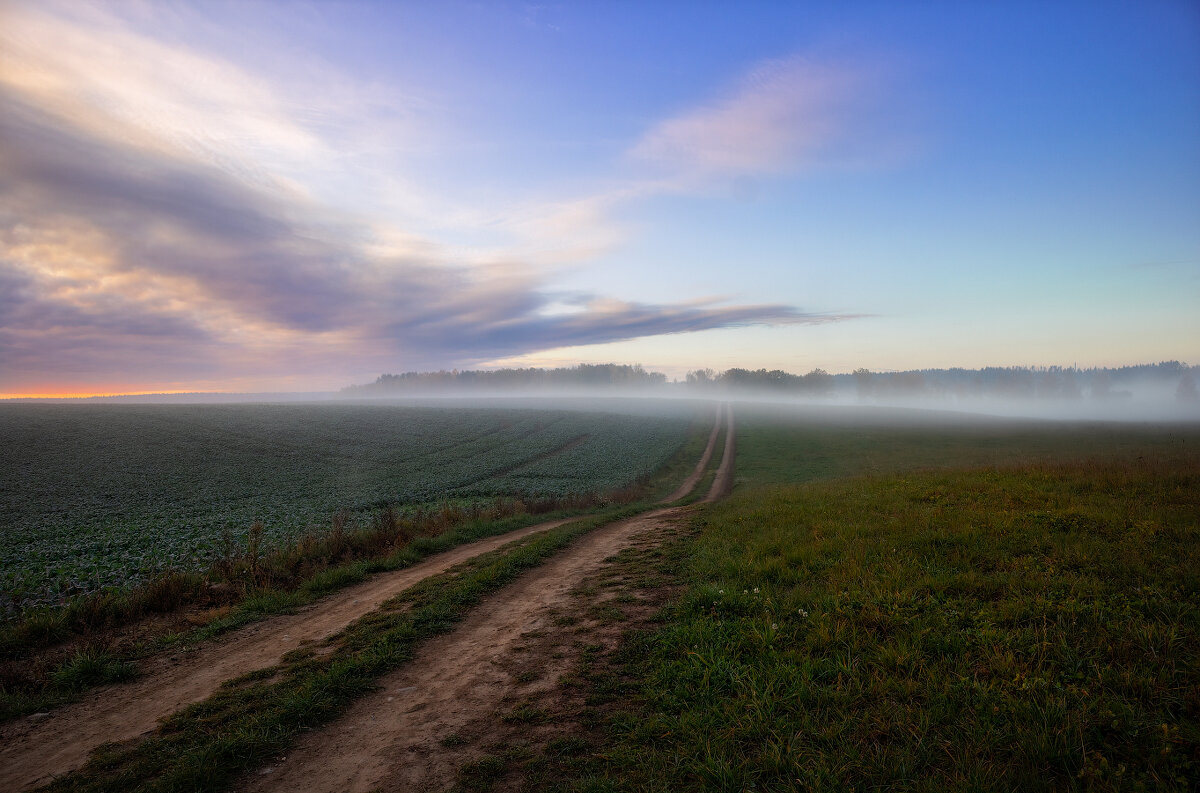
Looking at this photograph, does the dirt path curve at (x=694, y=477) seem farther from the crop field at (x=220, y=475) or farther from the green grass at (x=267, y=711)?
the green grass at (x=267, y=711)

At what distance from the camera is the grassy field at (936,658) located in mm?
4488

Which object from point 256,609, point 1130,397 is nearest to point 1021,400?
point 1130,397

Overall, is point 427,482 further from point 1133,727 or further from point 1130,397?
point 1130,397

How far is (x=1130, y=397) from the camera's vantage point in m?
190

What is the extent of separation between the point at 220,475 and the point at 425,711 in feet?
147

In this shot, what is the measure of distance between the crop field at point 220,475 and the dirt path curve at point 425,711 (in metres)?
13.7

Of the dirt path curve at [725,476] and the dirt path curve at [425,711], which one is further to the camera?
the dirt path curve at [725,476]

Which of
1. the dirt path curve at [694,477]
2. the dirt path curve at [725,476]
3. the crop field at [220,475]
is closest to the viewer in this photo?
the crop field at [220,475]

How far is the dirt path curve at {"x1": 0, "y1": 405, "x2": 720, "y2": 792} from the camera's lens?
6531 mm

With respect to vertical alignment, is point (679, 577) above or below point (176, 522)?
above

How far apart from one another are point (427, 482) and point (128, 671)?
29.4 m

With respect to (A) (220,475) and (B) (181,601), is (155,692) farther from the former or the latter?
(A) (220,475)

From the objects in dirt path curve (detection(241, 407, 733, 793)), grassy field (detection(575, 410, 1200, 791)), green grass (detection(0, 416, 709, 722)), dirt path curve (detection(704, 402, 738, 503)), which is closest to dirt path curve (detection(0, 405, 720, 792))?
green grass (detection(0, 416, 709, 722))

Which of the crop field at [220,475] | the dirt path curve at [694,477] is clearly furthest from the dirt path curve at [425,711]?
the dirt path curve at [694,477]
